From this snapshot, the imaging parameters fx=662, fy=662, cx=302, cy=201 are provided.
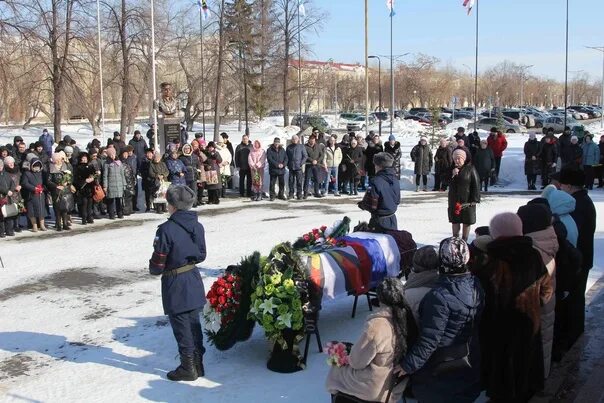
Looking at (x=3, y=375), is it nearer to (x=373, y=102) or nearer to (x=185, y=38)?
(x=185, y=38)

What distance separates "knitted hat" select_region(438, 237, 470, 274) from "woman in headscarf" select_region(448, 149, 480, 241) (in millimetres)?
5633

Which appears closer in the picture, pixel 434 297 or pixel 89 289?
pixel 434 297

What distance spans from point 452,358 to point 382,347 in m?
0.55

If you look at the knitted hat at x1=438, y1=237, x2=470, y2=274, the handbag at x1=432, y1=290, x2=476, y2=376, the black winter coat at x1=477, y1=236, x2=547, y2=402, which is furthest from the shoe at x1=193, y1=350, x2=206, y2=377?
the knitted hat at x1=438, y1=237, x2=470, y2=274

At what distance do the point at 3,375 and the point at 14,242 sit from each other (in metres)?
7.19

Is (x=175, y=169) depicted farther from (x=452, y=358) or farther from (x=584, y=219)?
(x=452, y=358)

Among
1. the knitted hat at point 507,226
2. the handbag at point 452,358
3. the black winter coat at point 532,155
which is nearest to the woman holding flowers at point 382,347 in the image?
the handbag at point 452,358

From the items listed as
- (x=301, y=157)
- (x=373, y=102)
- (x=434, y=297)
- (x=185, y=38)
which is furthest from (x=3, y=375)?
(x=373, y=102)

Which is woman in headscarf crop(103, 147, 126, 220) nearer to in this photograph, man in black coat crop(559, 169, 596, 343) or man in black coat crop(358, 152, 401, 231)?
man in black coat crop(358, 152, 401, 231)

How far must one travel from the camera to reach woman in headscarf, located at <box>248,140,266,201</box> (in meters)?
18.0

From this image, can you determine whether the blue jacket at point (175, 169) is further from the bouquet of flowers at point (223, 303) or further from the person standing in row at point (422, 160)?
the bouquet of flowers at point (223, 303)

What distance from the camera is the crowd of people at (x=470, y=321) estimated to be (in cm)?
435

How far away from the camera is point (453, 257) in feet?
14.5

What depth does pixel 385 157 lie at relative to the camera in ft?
27.7
